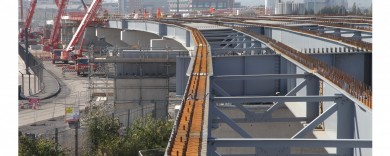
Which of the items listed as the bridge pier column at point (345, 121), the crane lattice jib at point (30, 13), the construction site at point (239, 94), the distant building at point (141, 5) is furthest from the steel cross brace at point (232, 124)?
the distant building at point (141, 5)

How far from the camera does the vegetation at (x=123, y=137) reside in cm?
1784

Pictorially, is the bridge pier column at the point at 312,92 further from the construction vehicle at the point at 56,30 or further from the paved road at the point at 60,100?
the construction vehicle at the point at 56,30

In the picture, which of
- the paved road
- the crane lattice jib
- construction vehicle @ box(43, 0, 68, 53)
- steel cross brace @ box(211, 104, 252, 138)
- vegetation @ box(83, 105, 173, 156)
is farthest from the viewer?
the crane lattice jib

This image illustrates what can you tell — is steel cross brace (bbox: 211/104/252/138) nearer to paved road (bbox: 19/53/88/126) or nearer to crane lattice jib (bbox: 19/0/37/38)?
paved road (bbox: 19/53/88/126)

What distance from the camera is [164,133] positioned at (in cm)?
1839

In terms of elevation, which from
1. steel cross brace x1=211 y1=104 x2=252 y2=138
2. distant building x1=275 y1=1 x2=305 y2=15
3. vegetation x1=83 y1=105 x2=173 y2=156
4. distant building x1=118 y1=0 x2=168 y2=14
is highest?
distant building x1=118 y1=0 x2=168 y2=14

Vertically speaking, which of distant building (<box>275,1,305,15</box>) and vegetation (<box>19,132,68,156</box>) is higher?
distant building (<box>275,1,305,15</box>)

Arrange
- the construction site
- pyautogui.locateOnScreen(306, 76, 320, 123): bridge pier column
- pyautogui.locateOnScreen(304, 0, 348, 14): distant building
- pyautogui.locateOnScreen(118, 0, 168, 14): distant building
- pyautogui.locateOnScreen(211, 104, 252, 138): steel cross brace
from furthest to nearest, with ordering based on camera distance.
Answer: pyautogui.locateOnScreen(118, 0, 168, 14): distant building < pyautogui.locateOnScreen(304, 0, 348, 14): distant building < pyautogui.locateOnScreen(306, 76, 320, 123): bridge pier column < pyautogui.locateOnScreen(211, 104, 252, 138): steel cross brace < the construction site

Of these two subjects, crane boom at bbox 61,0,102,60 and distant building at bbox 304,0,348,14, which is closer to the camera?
crane boom at bbox 61,0,102,60

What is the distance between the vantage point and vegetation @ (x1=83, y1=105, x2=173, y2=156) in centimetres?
1784

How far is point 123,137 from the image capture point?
19234 millimetres

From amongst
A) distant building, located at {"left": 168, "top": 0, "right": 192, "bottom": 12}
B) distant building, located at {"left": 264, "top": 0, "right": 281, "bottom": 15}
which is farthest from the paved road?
distant building, located at {"left": 168, "top": 0, "right": 192, "bottom": 12}

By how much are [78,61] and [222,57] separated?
37029mm
